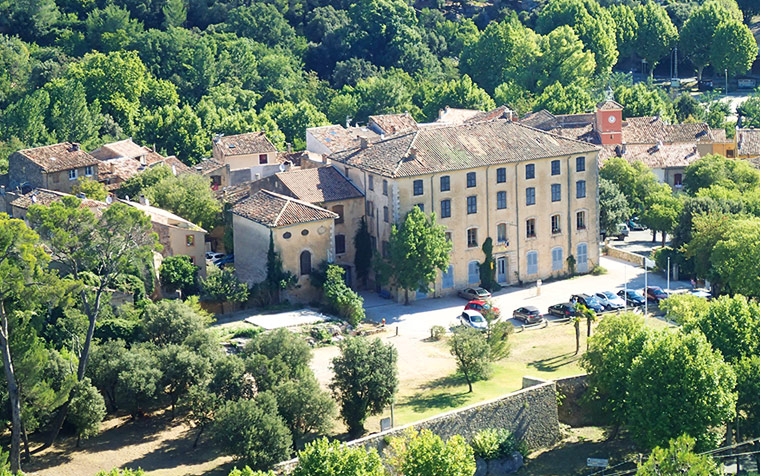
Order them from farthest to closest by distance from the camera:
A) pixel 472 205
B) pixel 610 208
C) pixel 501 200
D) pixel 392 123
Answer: pixel 392 123, pixel 610 208, pixel 501 200, pixel 472 205

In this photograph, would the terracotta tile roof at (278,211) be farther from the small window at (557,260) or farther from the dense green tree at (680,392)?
the dense green tree at (680,392)

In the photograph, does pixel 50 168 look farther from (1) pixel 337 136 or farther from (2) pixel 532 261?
(2) pixel 532 261

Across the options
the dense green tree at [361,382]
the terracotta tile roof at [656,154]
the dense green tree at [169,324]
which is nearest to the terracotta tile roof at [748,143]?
the terracotta tile roof at [656,154]

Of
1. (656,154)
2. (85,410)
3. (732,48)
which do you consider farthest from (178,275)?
(732,48)

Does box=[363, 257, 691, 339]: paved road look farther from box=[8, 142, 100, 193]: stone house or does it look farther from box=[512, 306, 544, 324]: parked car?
box=[8, 142, 100, 193]: stone house

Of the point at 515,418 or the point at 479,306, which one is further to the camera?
the point at 479,306

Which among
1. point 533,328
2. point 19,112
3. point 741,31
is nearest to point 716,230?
point 533,328
